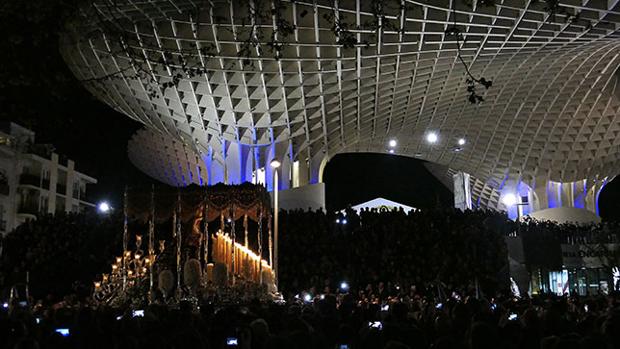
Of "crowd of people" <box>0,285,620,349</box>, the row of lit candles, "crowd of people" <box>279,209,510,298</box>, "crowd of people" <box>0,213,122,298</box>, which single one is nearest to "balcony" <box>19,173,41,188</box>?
"crowd of people" <box>0,213,122,298</box>

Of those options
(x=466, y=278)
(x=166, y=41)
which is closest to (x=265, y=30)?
(x=166, y=41)

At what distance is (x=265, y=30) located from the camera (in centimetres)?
2689

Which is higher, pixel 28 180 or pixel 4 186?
pixel 28 180

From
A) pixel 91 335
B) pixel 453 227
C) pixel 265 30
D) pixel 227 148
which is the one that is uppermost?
pixel 265 30

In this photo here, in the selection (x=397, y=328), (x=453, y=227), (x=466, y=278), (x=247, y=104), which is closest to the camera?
(x=397, y=328)

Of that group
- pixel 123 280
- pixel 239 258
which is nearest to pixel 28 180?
pixel 239 258

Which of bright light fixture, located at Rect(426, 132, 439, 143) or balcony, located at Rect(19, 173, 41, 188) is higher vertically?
bright light fixture, located at Rect(426, 132, 439, 143)

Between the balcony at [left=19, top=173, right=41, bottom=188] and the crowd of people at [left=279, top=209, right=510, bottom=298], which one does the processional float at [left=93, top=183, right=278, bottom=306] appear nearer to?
the crowd of people at [left=279, top=209, right=510, bottom=298]

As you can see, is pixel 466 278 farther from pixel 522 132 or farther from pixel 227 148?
pixel 522 132

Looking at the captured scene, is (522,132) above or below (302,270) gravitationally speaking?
above

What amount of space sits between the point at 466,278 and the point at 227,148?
21446 mm

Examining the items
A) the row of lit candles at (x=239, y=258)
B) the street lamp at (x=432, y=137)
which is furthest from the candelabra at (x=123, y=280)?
the street lamp at (x=432, y=137)

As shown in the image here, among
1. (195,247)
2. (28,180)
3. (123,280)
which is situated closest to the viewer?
(123,280)

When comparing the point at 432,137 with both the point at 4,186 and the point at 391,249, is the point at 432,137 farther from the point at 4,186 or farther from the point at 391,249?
the point at 4,186
